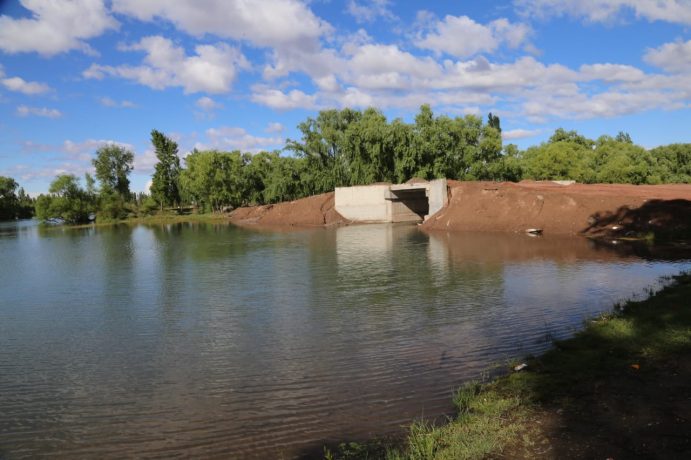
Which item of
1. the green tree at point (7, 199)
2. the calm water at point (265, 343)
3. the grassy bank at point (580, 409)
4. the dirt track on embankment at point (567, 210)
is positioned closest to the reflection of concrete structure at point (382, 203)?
the dirt track on embankment at point (567, 210)

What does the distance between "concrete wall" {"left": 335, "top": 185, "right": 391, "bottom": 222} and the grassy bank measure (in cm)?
5939

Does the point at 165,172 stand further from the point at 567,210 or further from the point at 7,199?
the point at 567,210

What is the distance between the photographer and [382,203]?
231 feet

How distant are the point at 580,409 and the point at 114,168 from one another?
141016 mm

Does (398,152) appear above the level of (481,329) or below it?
above

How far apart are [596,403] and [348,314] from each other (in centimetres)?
1068

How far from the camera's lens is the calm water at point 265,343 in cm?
913

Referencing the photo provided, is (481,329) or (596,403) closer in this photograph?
(596,403)

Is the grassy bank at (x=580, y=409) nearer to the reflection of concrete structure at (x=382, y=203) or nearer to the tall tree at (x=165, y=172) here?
the reflection of concrete structure at (x=382, y=203)

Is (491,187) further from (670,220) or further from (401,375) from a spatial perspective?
(401,375)

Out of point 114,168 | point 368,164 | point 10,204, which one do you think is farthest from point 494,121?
point 10,204

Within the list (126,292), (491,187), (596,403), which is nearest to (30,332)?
(126,292)

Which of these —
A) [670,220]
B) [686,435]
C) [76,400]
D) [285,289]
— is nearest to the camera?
[686,435]

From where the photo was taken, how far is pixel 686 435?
6.29 m
